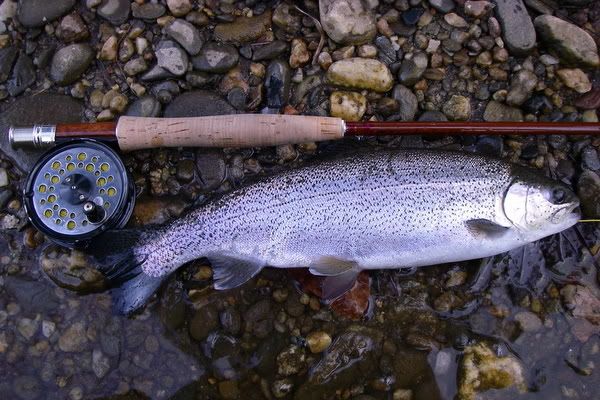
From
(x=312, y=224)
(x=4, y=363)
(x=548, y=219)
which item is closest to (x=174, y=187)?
(x=312, y=224)

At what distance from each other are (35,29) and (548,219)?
9.87ft

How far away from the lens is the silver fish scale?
104 inches

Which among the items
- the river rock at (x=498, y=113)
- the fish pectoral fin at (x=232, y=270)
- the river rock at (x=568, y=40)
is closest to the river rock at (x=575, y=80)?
the river rock at (x=568, y=40)

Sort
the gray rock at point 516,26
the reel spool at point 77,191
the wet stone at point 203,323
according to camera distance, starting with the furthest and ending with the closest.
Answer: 1. the gray rock at point 516,26
2. the wet stone at point 203,323
3. the reel spool at point 77,191

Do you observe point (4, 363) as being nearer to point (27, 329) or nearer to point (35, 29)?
point (27, 329)

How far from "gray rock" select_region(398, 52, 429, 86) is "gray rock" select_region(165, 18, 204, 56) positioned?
45.9 inches

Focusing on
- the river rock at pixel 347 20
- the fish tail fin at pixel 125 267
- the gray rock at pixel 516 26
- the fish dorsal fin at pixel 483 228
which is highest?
the gray rock at pixel 516 26

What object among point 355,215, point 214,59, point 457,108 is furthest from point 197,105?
point 457,108

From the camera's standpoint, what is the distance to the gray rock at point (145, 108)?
9.37 feet

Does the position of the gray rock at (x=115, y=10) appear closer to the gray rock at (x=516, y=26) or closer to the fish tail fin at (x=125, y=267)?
the fish tail fin at (x=125, y=267)

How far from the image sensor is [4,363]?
9.03 feet

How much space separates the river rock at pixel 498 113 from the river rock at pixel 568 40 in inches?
16.8

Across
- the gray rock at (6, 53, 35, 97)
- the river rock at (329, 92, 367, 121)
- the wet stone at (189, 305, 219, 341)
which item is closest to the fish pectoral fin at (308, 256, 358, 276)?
the wet stone at (189, 305, 219, 341)

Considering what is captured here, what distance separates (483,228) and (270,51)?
4.97 ft
